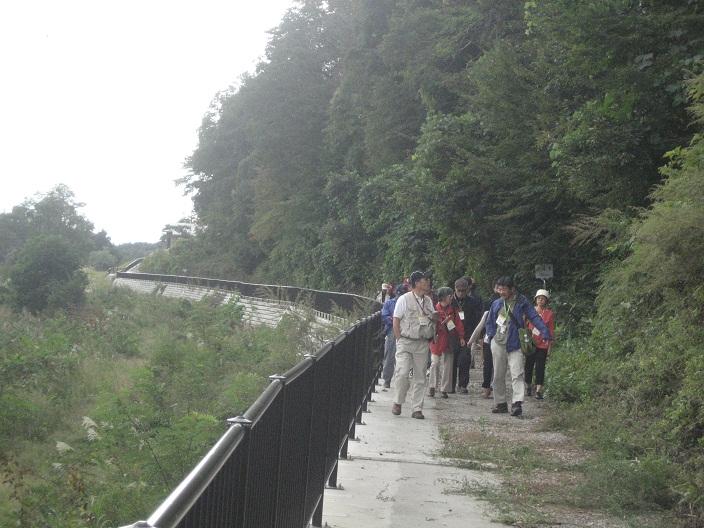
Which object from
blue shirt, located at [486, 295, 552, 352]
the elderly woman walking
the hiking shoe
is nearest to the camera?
blue shirt, located at [486, 295, 552, 352]

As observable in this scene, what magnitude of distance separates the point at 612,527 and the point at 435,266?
2326 centimetres

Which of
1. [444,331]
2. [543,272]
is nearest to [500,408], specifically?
[444,331]

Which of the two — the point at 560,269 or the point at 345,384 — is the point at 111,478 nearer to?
the point at 345,384

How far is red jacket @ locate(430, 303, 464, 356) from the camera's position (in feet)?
51.2

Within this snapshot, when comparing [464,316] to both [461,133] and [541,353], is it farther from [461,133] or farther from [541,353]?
[461,133]

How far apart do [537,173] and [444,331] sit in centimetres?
827

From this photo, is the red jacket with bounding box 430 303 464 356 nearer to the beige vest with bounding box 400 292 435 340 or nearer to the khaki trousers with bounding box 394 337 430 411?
the khaki trousers with bounding box 394 337 430 411

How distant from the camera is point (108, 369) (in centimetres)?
3119

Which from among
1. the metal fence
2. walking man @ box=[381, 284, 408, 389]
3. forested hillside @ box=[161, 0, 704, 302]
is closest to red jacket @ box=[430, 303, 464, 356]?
walking man @ box=[381, 284, 408, 389]

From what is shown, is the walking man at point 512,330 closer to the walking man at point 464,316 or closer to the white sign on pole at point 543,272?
the walking man at point 464,316

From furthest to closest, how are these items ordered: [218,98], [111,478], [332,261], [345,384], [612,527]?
1. [218,98]
2. [332,261]
3. [111,478]
4. [345,384]
5. [612,527]

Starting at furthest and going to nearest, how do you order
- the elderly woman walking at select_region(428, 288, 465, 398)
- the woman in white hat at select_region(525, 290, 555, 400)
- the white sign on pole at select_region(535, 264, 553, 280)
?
the white sign on pole at select_region(535, 264, 553, 280) → the elderly woman walking at select_region(428, 288, 465, 398) → the woman in white hat at select_region(525, 290, 555, 400)

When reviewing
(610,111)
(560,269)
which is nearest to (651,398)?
(610,111)

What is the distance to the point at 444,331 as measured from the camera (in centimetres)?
1579
